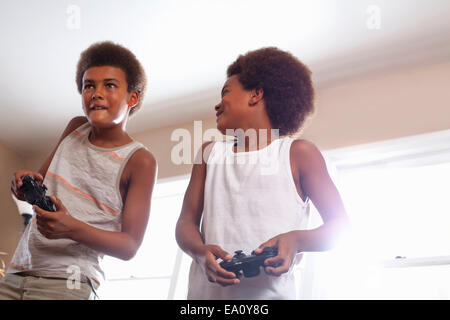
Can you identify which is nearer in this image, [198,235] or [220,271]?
[220,271]

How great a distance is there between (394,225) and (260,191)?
132 cm

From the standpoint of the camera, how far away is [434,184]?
2154 mm

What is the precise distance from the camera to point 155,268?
2.65 m

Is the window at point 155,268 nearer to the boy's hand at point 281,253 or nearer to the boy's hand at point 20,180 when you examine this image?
the boy's hand at point 20,180

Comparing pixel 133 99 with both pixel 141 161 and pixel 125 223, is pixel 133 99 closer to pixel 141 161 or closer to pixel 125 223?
pixel 141 161

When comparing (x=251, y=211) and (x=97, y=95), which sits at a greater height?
(x=97, y=95)

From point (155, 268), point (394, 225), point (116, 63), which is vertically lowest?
point (155, 268)

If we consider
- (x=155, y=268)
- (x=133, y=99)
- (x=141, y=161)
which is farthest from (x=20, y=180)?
(x=155, y=268)

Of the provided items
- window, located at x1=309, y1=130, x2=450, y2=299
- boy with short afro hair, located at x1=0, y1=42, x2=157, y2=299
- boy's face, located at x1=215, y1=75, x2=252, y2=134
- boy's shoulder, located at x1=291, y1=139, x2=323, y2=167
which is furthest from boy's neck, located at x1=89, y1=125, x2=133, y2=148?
window, located at x1=309, y1=130, x2=450, y2=299

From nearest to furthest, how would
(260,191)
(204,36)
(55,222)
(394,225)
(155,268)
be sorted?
(55,222), (260,191), (394,225), (204,36), (155,268)

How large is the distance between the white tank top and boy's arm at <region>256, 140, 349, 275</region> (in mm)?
26

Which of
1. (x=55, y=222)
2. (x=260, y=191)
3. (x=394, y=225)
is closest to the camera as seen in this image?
(x=55, y=222)
